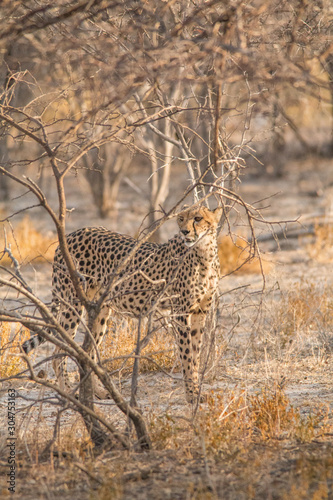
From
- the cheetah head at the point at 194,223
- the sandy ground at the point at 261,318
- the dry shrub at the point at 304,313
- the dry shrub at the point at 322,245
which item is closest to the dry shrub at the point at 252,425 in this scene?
the sandy ground at the point at 261,318

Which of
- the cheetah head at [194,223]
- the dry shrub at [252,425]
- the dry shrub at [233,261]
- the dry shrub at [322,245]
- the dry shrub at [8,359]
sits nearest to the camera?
the dry shrub at [252,425]

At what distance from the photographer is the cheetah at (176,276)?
4.43 m

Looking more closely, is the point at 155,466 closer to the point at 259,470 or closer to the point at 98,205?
the point at 259,470

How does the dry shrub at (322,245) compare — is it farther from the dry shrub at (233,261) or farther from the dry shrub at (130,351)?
the dry shrub at (130,351)

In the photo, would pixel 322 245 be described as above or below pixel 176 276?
above

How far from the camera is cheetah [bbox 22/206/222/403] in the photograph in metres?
4.43

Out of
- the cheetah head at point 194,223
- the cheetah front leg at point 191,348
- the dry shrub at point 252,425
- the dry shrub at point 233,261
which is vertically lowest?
the dry shrub at point 252,425

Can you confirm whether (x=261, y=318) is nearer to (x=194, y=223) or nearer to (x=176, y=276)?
(x=176, y=276)

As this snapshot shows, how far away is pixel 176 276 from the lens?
185 inches

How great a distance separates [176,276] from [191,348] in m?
0.53

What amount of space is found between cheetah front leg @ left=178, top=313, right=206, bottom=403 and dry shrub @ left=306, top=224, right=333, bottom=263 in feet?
13.6

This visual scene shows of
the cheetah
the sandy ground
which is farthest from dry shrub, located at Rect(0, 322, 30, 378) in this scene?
the cheetah

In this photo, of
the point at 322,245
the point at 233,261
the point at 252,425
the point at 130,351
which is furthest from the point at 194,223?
the point at 322,245

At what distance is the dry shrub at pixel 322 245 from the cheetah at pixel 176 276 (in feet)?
13.0
